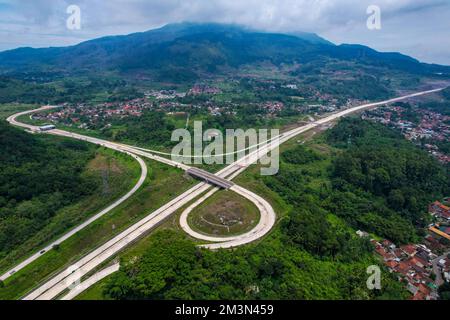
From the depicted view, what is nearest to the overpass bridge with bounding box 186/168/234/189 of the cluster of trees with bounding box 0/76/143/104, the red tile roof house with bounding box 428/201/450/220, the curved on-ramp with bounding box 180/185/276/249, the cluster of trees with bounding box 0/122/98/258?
the curved on-ramp with bounding box 180/185/276/249

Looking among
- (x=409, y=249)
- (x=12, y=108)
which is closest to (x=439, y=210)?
(x=409, y=249)

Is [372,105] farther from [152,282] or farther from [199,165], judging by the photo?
[152,282]

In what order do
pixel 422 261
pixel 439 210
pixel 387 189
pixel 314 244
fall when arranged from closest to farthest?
pixel 314 244 → pixel 422 261 → pixel 439 210 → pixel 387 189

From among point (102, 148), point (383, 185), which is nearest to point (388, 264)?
point (383, 185)

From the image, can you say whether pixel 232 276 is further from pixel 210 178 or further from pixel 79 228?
pixel 210 178

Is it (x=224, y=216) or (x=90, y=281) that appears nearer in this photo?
(x=90, y=281)

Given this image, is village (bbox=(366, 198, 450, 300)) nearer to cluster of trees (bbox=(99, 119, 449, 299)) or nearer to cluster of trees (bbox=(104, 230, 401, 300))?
cluster of trees (bbox=(99, 119, 449, 299))
